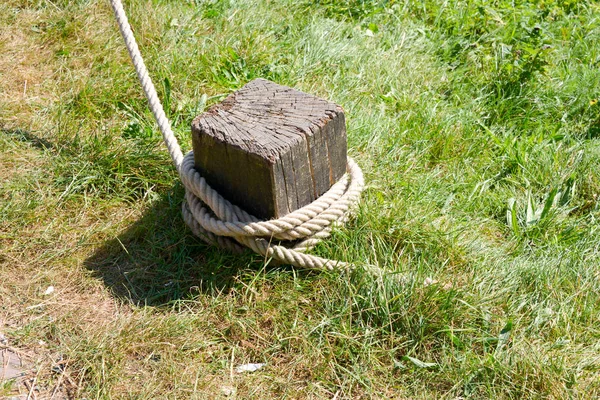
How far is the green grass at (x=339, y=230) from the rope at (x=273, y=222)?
89 mm

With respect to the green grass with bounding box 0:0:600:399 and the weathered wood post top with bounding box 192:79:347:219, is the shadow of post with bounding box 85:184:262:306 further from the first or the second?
the weathered wood post top with bounding box 192:79:347:219

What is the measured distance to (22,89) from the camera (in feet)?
14.4

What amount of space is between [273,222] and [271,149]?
1.06 ft

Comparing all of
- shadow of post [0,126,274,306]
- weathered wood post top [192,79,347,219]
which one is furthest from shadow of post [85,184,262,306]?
weathered wood post top [192,79,347,219]

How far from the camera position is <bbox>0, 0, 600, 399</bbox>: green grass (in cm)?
287

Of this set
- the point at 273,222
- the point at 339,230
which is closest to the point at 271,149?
the point at 273,222

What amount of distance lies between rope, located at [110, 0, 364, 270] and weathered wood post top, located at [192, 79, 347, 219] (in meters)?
0.06

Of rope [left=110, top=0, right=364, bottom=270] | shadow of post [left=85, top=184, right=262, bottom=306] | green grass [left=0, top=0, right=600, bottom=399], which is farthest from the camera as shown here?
shadow of post [left=85, top=184, right=262, bottom=306]

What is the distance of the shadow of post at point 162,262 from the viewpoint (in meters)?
3.21

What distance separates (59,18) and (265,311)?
2798mm

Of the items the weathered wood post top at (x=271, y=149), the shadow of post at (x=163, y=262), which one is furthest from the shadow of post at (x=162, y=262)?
the weathered wood post top at (x=271, y=149)

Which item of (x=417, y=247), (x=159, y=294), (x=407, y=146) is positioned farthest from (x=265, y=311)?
(x=407, y=146)

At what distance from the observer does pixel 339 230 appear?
3242mm

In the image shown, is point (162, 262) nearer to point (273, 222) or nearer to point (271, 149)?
point (273, 222)
